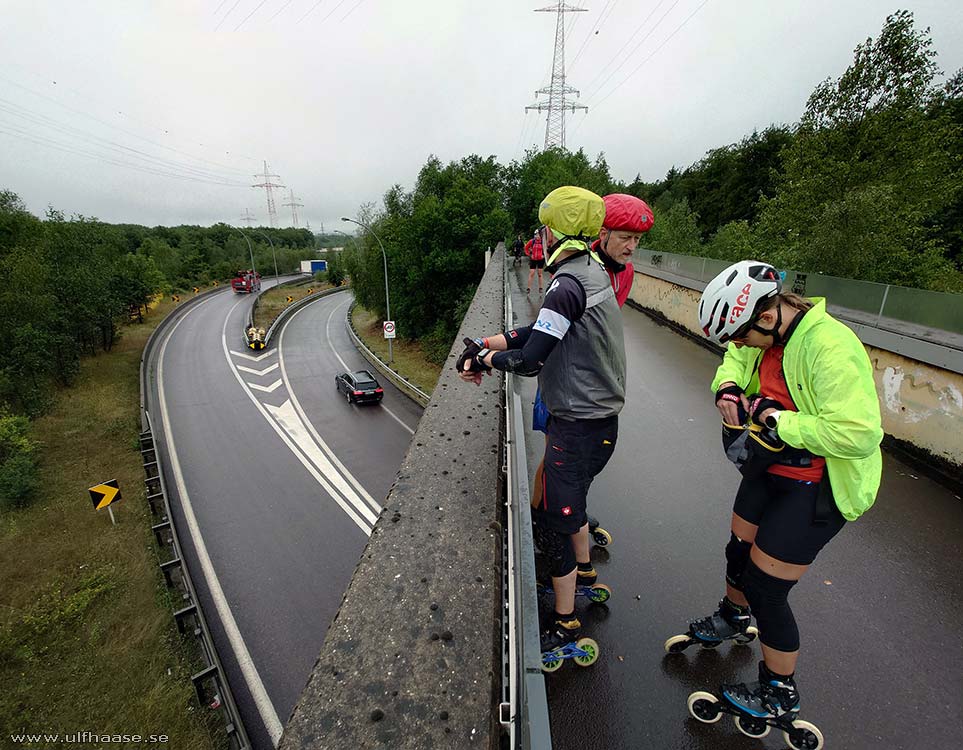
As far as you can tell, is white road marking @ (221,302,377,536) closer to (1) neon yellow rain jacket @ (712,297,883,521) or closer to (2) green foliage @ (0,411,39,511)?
(2) green foliage @ (0,411,39,511)

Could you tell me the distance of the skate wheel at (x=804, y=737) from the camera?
2.14 meters

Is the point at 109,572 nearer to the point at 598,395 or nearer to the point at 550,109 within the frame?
the point at 598,395

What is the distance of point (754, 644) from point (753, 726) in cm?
61

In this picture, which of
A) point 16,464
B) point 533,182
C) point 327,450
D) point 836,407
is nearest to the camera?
point 836,407

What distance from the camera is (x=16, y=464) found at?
17.0 meters

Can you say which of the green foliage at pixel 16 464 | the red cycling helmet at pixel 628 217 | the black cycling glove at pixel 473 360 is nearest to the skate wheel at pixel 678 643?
the black cycling glove at pixel 473 360

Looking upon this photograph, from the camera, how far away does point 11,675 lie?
10117 mm

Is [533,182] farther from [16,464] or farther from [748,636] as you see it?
[748,636]

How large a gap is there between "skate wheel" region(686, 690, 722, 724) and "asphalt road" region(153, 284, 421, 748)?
31.2 ft

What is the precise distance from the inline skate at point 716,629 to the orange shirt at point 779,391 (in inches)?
38.8

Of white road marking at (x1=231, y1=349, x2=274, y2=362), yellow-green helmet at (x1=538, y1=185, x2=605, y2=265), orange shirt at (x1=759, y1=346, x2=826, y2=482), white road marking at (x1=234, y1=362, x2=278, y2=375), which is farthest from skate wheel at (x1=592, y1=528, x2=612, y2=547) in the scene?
white road marking at (x1=231, y1=349, x2=274, y2=362)

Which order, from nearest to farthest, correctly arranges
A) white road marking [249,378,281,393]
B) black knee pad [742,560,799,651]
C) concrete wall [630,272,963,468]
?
black knee pad [742,560,799,651], concrete wall [630,272,963,468], white road marking [249,378,281,393]

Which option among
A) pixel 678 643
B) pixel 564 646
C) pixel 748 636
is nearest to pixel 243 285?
pixel 564 646

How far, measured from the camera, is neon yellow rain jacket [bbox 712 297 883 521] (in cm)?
182
